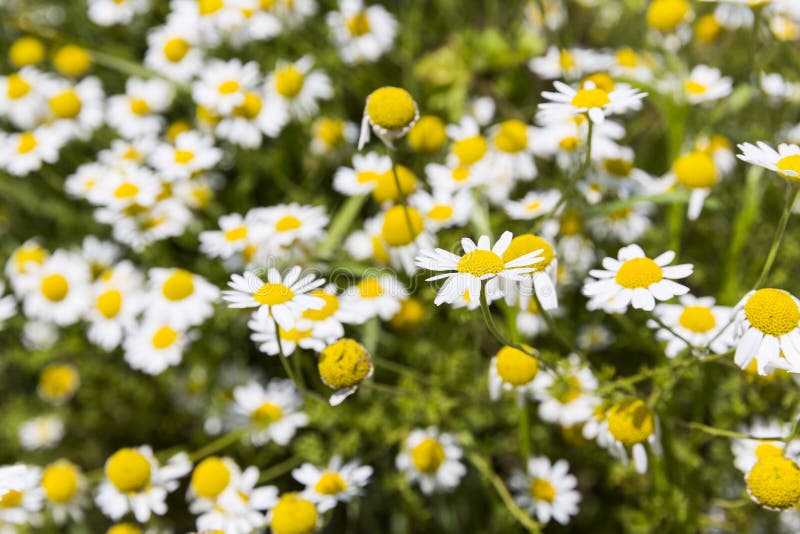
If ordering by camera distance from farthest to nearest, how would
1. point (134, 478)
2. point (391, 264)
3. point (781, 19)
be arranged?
point (781, 19) → point (391, 264) → point (134, 478)

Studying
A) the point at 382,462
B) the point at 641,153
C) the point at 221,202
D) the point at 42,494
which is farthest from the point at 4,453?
the point at 641,153

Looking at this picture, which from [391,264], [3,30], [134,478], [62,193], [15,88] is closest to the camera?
[134,478]

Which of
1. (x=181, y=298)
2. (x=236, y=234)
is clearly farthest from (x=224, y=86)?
(x=181, y=298)

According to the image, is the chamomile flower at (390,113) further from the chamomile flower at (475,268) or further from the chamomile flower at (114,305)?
the chamomile flower at (114,305)

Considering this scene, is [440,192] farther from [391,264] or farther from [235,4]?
[235,4]

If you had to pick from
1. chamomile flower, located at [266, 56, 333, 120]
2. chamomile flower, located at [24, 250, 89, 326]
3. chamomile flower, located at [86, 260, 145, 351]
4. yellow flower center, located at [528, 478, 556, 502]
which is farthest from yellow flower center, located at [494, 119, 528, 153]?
chamomile flower, located at [24, 250, 89, 326]

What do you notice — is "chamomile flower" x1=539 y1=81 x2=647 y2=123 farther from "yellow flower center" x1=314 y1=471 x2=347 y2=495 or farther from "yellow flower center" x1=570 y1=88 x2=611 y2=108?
"yellow flower center" x1=314 y1=471 x2=347 y2=495

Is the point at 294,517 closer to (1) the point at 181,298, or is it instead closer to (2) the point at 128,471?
(2) the point at 128,471

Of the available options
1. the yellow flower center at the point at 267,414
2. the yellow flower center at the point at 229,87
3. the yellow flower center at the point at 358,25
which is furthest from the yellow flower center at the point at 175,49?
the yellow flower center at the point at 267,414
